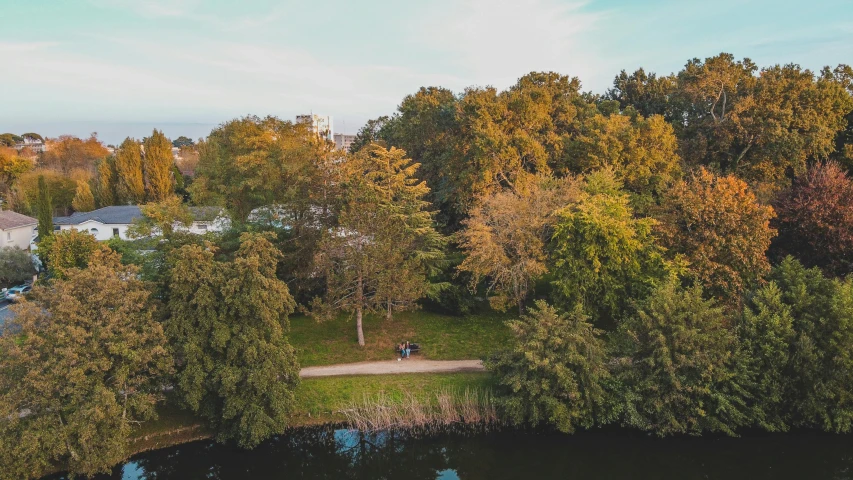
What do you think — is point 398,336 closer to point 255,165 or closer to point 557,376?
point 557,376

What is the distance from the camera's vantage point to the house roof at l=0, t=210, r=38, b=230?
5109cm

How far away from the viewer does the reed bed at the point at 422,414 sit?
22797mm

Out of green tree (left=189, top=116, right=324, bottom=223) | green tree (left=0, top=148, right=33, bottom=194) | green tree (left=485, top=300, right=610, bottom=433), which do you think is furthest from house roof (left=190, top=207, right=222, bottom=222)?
green tree (left=0, top=148, right=33, bottom=194)

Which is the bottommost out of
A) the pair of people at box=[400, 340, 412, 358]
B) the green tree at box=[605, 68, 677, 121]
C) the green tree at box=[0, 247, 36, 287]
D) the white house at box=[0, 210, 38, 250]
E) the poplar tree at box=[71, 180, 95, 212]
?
the pair of people at box=[400, 340, 412, 358]

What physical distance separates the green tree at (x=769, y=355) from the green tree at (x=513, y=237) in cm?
960

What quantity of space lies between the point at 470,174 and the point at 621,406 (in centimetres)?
1822

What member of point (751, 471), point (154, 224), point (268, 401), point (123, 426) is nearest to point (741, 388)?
point (751, 471)

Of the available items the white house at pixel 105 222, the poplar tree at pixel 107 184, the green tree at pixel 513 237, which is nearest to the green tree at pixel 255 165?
the green tree at pixel 513 237

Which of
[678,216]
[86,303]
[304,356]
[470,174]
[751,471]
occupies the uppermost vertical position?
[470,174]

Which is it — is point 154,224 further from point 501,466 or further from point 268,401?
point 501,466

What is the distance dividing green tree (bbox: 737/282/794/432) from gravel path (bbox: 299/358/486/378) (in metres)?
11.5

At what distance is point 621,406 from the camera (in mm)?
21188

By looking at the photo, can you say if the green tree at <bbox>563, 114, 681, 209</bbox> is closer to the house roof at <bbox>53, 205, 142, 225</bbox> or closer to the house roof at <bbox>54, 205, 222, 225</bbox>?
the house roof at <bbox>54, 205, 222, 225</bbox>

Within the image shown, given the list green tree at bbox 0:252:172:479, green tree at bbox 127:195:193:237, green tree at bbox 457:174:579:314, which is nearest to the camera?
green tree at bbox 0:252:172:479
